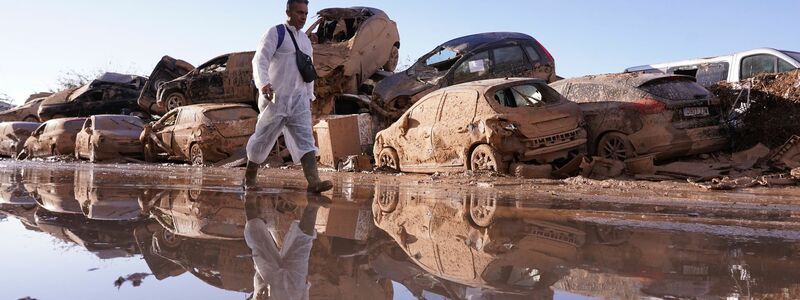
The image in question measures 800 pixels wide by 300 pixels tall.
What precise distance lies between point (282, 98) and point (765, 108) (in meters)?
7.62

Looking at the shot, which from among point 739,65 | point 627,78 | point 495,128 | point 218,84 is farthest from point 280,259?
point 218,84

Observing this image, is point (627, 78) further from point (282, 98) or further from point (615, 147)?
point (282, 98)

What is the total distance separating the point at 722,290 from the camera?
279 centimetres

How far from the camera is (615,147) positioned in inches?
398

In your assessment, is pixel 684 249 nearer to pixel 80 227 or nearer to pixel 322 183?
pixel 80 227

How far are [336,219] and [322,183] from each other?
213 cm

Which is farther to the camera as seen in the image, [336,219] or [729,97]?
[729,97]

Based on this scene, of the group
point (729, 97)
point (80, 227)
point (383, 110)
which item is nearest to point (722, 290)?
point (80, 227)

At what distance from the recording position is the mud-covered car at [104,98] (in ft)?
86.2

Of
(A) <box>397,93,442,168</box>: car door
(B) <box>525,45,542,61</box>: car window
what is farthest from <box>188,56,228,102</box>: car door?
(A) <box>397,93,442,168</box>: car door

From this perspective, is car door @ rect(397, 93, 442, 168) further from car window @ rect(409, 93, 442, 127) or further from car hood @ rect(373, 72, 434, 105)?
car hood @ rect(373, 72, 434, 105)

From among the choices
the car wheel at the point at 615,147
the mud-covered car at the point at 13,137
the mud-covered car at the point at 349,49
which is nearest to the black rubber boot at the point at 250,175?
the car wheel at the point at 615,147

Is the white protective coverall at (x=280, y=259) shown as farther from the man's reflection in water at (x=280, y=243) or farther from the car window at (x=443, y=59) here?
the car window at (x=443, y=59)

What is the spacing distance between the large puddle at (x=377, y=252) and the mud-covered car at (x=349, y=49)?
1137 cm
